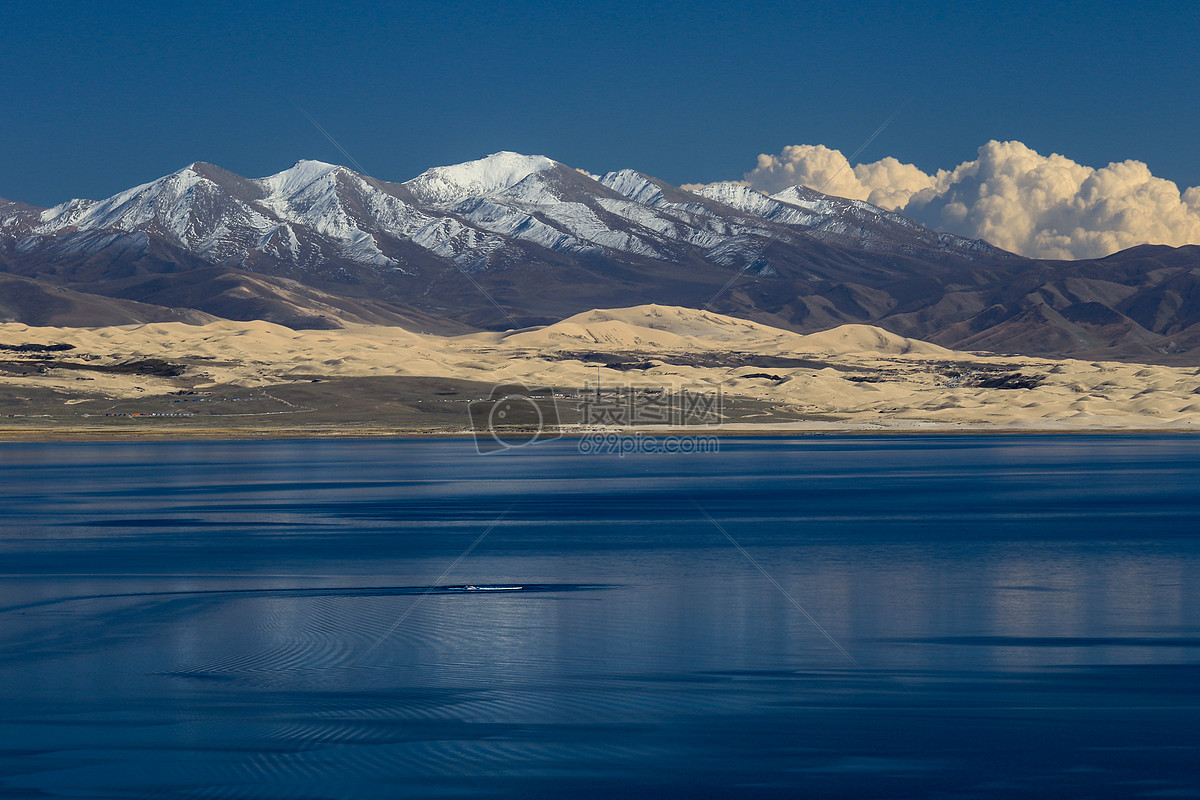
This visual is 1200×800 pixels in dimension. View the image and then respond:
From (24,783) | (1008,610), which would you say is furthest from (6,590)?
(1008,610)

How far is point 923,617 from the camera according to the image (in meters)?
27.8

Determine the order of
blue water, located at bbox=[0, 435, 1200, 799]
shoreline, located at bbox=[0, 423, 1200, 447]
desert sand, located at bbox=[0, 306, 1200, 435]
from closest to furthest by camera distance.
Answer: blue water, located at bbox=[0, 435, 1200, 799]
shoreline, located at bbox=[0, 423, 1200, 447]
desert sand, located at bbox=[0, 306, 1200, 435]

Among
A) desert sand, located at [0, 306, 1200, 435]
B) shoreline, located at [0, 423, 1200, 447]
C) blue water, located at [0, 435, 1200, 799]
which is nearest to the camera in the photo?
blue water, located at [0, 435, 1200, 799]

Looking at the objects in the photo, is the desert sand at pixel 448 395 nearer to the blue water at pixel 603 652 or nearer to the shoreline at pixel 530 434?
the shoreline at pixel 530 434

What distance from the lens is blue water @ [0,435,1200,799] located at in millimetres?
16828

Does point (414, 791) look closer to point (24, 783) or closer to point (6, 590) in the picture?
point (24, 783)

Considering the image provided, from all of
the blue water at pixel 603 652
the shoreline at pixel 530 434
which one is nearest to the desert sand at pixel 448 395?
the shoreline at pixel 530 434

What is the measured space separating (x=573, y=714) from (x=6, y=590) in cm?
1968

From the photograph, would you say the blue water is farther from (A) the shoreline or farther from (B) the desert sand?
(B) the desert sand

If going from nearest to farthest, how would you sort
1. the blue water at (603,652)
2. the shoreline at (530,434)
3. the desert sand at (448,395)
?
the blue water at (603,652), the shoreline at (530,434), the desert sand at (448,395)

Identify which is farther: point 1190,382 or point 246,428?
point 1190,382

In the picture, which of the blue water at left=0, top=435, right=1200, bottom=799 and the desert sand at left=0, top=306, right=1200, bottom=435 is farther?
the desert sand at left=0, top=306, right=1200, bottom=435

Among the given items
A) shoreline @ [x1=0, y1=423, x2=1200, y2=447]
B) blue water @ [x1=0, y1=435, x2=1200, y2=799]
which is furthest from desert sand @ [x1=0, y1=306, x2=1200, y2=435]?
blue water @ [x1=0, y1=435, x2=1200, y2=799]

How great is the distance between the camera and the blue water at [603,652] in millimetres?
16828
